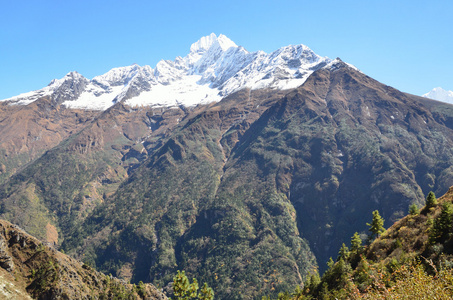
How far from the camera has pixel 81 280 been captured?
109312mm

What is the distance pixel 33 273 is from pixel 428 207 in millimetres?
122823

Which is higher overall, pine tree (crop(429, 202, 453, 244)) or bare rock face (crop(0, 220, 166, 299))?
pine tree (crop(429, 202, 453, 244))

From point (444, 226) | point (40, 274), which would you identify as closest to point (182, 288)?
point (444, 226)

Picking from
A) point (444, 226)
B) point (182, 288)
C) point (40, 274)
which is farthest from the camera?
point (40, 274)

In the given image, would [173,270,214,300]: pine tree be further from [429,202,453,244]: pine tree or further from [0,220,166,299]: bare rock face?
[0,220,166,299]: bare rock face

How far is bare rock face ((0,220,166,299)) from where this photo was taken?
88938 millimetres

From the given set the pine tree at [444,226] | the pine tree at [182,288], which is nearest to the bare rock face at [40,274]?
the pine tree at [182,288]

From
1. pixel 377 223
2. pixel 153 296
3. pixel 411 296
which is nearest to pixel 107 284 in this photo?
pixel 153 296

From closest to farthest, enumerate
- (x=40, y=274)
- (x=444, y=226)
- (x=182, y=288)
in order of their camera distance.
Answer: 1. (x=444, y=226)
2. (x=182, y=288)
3. (x=40, y=274)

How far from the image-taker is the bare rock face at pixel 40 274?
88.9m

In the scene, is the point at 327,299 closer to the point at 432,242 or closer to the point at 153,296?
the point at 432,242

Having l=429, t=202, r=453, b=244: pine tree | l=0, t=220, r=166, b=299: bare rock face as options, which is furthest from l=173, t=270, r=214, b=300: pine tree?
l=0, t=220, r=166, b=299: bare rock face

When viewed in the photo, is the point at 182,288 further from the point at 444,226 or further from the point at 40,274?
the point at 40,274

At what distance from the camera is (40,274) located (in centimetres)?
9444
